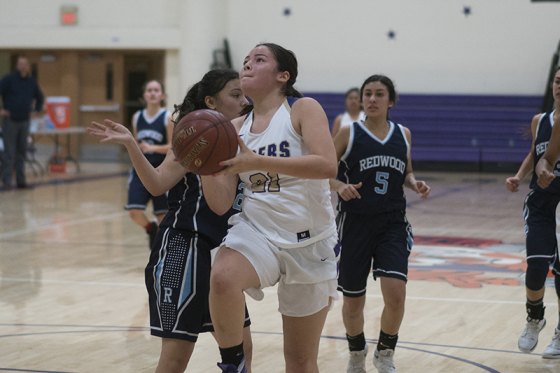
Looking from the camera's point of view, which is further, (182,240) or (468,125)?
(468,125)

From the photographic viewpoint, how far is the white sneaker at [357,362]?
17.6ft

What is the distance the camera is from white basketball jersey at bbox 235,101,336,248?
3.84 m

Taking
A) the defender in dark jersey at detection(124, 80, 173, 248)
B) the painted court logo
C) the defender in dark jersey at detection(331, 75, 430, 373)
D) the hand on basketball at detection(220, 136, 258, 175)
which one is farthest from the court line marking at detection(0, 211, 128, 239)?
the hand on basketball at detection(220, 136, 258, 175)

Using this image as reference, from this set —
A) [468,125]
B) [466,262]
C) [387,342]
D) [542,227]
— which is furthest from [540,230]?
[468,125]

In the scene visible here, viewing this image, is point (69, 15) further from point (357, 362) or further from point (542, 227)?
point (357, 362)

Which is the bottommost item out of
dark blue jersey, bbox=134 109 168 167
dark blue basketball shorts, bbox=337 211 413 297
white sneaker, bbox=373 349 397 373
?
white sneaker, bbox=373 349 397 373

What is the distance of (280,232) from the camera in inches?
152

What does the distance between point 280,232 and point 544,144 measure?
256 cm

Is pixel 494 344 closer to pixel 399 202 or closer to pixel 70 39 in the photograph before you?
pixel 399 202

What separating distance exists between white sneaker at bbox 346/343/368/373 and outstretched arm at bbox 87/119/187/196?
1.74 metres

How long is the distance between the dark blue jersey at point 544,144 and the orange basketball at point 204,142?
2840 mm

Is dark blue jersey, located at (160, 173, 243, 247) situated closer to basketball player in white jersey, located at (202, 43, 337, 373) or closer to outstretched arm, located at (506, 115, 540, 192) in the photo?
basketball player in white jersey, located at (202, 43, 337, 373)

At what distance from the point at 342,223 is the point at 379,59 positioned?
15.3m

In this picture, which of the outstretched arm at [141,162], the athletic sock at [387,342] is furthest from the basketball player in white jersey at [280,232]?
the athletic sock at [387,342]
